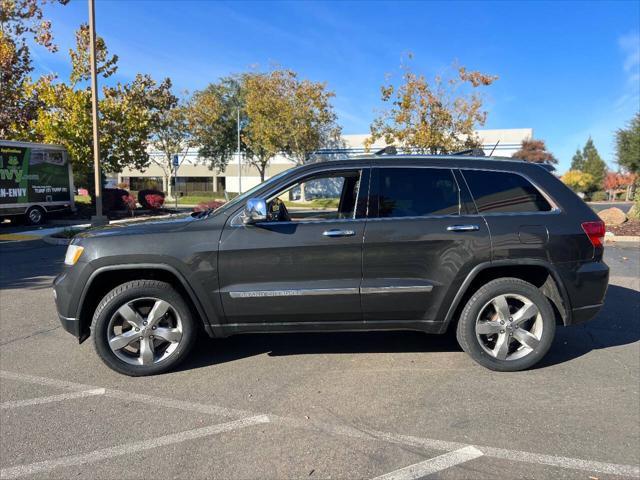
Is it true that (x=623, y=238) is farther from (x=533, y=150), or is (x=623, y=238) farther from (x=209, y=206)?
(x=533, y=150)

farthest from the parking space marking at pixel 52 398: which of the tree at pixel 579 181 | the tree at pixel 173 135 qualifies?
the tree at pixel 579 181

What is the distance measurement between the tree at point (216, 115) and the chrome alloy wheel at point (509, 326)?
36889mm

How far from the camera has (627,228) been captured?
14.9 m

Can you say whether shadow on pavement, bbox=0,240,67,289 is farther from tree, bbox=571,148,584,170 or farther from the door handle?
tree, bbox=571,148,584,170

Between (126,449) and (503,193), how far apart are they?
3.59 metres

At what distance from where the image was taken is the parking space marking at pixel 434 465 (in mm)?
2679

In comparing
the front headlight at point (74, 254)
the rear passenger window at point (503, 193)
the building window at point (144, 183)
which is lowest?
the front headlight at point (74, 254)

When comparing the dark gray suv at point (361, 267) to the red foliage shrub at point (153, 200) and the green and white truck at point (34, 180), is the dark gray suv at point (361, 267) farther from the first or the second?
the red foliage shrub at point (153, 200)

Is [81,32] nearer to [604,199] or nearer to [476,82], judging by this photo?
[476,82]

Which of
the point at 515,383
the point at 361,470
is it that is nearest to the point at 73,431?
the point at 361,470

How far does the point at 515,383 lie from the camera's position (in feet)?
12.9

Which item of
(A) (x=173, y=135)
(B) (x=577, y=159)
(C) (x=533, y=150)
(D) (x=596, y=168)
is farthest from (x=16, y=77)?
(B) (x=577, y=159)

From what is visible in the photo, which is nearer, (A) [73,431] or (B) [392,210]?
(A) [73,431]

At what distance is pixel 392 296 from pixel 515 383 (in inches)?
49.6
